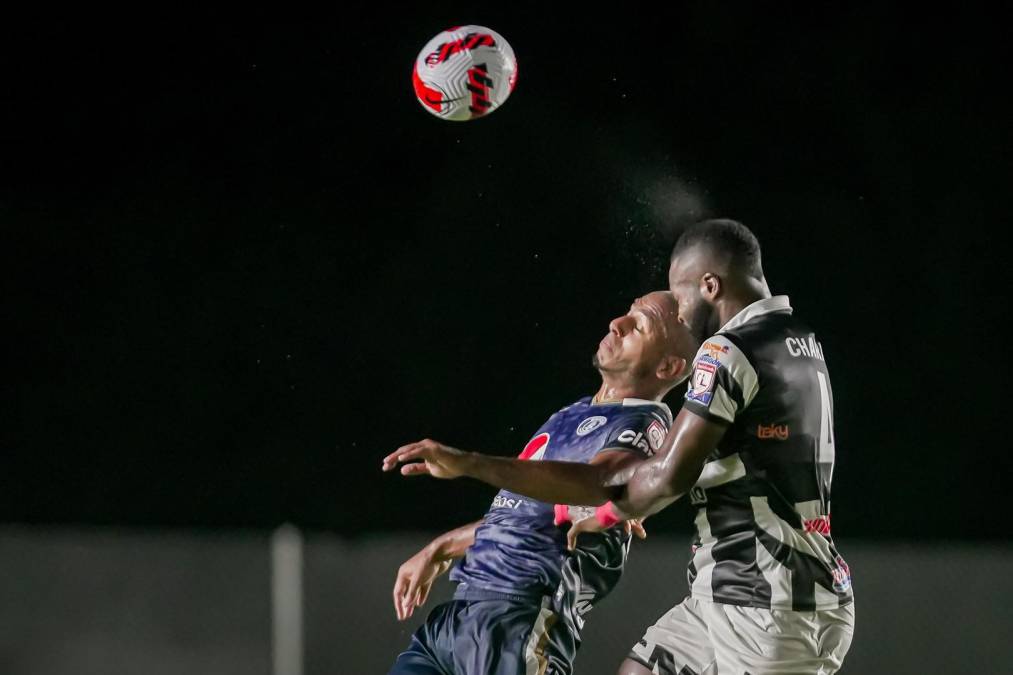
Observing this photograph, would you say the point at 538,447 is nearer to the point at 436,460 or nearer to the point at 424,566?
the point at 424,566

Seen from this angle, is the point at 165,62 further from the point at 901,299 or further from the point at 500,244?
the point at 901,299

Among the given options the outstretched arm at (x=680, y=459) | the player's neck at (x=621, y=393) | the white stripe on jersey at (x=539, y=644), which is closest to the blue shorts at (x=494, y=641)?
the white stripe on jersey at (x=539, y=644)

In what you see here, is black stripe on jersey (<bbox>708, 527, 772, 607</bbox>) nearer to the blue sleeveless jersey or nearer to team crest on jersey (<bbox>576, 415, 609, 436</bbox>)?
the blue sleeveless jersey

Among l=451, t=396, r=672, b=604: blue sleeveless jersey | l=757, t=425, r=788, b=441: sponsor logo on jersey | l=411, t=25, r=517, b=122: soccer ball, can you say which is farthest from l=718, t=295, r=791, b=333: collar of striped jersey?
l=411, t=25, r=517, b=122: soccer ball

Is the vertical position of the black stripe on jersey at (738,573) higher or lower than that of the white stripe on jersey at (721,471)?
lower

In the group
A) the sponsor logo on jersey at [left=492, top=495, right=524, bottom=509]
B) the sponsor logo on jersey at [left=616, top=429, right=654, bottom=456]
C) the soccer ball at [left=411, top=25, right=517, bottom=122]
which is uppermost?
the soccer ball at [left=411, top=25, right=517, bottom=122]

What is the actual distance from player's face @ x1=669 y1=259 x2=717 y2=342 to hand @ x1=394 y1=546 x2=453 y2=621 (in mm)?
995

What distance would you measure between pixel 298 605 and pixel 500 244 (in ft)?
7.42

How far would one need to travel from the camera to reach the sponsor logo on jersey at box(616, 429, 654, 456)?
9.89 ft

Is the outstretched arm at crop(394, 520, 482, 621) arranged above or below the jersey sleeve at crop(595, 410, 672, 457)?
below

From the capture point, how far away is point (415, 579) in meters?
3.40

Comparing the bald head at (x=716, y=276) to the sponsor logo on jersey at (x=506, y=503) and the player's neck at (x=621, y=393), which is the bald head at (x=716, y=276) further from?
the sponsor logo on jersey at (x=506, y=503)

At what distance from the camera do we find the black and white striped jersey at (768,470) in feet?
8.80

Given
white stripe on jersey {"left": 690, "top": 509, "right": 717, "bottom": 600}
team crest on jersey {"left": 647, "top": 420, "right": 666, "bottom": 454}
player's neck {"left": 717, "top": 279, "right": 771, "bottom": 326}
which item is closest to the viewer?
white stripe on jersey {"left": 690, "top": 509, "right": 717, "bottom": 600}
